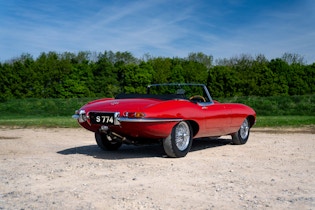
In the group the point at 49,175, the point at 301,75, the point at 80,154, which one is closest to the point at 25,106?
the point at 301,75

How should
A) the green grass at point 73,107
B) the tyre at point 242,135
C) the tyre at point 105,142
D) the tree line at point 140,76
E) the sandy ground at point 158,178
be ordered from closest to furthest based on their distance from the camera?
1. the sandy ground at point 158,178
2. the tyre at point 105,142
3. the tyre at point 242,135
4. the green grass at point 73,107
5. the tree line at point 140,76

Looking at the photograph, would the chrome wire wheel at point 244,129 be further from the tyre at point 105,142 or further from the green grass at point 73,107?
the green grass at point 73,107

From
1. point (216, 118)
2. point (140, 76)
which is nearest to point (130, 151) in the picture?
point (216, 118)

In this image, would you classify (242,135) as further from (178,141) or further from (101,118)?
(101,118)

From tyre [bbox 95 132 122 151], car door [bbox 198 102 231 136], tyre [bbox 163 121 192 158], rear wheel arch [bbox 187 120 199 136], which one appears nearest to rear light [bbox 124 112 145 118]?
tyre [bbox 163 121 192 158]

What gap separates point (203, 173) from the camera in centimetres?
624

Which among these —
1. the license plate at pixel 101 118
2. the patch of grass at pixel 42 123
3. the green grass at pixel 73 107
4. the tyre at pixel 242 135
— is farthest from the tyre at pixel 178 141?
the green grass at pixel 73 107

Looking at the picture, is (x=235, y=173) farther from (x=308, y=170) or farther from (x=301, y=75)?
(x=301, y=75)

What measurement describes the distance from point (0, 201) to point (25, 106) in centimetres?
3645

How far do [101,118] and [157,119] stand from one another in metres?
1.09

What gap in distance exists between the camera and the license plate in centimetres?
753

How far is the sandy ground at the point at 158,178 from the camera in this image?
4.55 m

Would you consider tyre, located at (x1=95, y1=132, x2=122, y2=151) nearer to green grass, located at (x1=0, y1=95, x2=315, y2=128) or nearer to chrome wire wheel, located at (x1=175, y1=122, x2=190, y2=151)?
chrome wire wheel, located at (x1=175, y1=122, x2=190, y2=151)

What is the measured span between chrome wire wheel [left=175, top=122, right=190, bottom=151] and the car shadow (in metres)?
0.36
